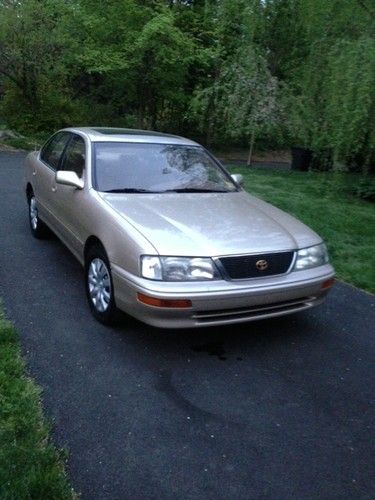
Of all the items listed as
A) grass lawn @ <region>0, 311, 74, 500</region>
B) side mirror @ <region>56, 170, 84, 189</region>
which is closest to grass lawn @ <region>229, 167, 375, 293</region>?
side mirror @ <region>56, 170, 84, 189</region>

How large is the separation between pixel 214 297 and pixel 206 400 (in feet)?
2.15

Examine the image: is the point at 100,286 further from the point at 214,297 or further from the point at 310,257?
the point at 310,257

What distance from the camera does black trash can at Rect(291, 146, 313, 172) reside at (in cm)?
1538

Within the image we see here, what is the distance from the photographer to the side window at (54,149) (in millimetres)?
5343

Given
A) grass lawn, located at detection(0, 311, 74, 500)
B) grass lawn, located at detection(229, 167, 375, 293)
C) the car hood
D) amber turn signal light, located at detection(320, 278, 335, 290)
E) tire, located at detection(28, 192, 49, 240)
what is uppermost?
the car hood

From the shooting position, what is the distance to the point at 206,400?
3.04m

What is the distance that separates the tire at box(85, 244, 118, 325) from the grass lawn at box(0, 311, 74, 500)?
783 mm

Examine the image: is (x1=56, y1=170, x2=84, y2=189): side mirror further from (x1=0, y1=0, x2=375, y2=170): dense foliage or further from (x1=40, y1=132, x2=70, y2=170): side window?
(x1=0, y1=0, x2=375, y2=170): dense foliage

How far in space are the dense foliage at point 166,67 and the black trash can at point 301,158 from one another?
1.56ft

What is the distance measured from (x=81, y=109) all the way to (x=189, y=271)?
56.1ft

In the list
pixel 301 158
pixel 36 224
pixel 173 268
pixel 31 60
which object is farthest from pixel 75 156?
pixel 31 60

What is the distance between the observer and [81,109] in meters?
19.0

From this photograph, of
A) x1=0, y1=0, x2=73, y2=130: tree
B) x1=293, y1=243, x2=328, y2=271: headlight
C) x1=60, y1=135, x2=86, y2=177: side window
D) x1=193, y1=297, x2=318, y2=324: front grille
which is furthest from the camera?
x1=0, y1=0, x2=73, y2=130: tree

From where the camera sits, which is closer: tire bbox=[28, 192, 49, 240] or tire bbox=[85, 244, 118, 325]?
tire bbox=[85, 244, 118, 325]
